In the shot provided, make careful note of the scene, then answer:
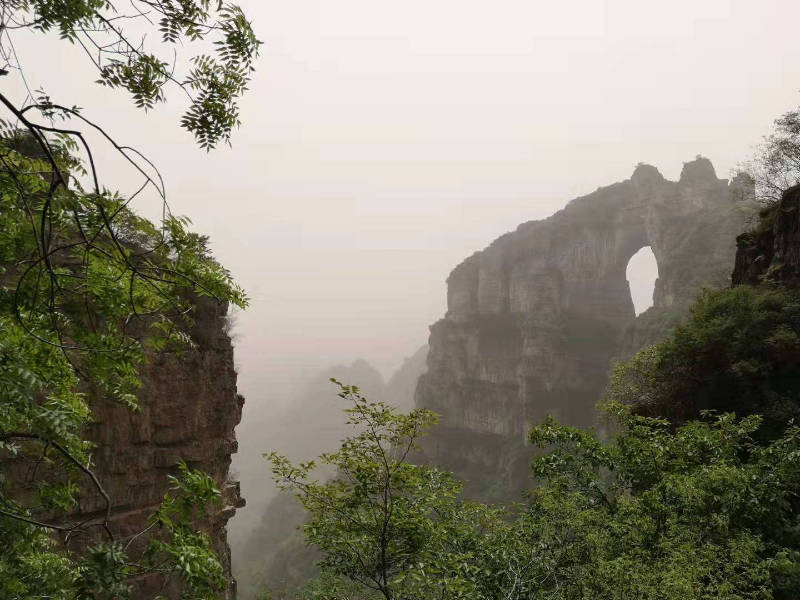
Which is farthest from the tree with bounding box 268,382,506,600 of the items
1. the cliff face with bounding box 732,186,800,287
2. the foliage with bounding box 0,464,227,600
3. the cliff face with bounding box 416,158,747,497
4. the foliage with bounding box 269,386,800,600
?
the cliff face with bounding box 416,158,747,497

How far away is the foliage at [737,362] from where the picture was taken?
996 cm

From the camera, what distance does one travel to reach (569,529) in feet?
23.6

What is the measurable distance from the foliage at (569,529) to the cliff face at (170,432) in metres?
6.57

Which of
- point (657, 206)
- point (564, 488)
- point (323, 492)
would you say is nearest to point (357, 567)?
point (323, 492)

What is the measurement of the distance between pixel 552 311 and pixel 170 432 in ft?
155

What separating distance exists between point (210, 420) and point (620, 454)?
1286cm

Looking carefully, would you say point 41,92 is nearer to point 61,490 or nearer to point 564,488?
point 61,490

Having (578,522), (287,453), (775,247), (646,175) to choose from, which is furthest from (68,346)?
(287,453)

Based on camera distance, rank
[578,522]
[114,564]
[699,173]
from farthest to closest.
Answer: [699,173] → [578,522] → [114,564]

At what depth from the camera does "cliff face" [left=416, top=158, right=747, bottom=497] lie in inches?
1821

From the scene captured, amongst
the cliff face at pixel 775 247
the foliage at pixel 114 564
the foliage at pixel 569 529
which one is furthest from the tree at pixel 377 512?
the cliff face at pixel 775 247

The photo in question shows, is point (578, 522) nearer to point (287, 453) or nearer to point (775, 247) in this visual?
point (775, 247)

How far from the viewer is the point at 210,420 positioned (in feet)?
47.6

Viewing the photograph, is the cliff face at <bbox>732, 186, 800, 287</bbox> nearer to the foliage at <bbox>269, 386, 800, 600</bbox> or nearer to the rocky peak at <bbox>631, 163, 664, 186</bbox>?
the foliage at <bbox>269, 386, 800, 600</bbox>
